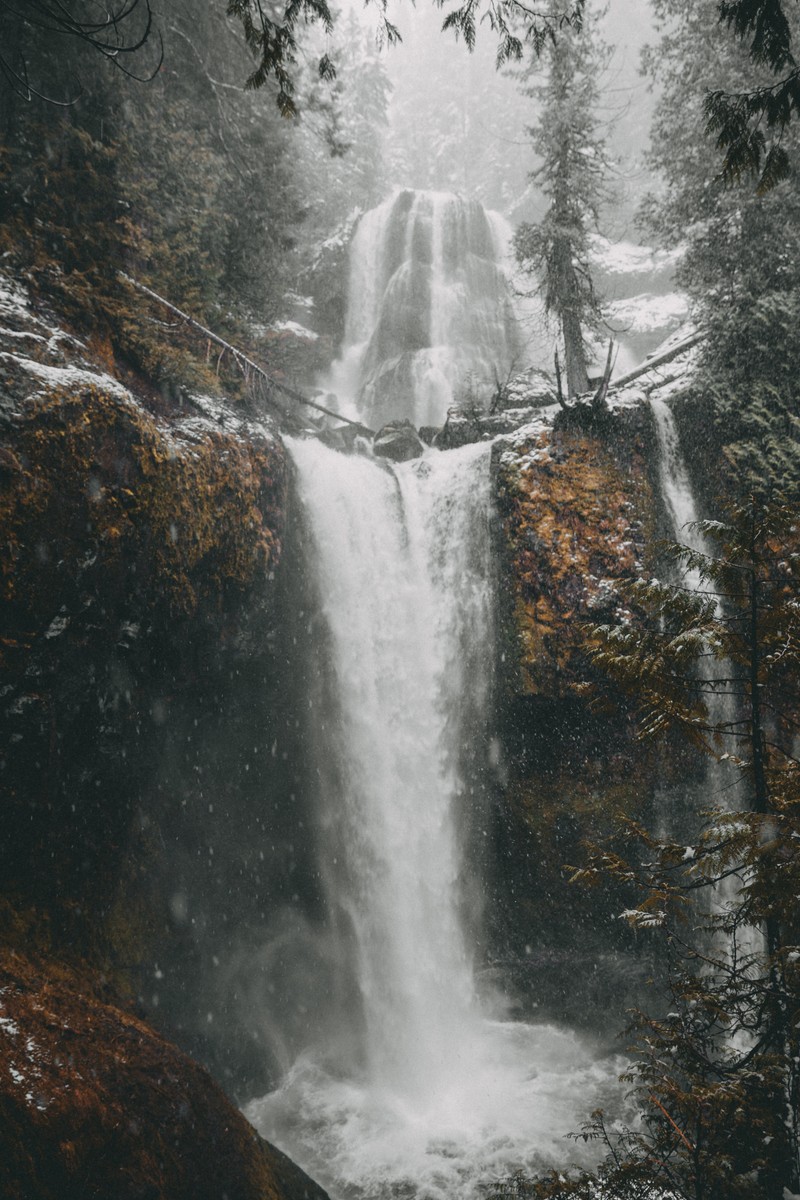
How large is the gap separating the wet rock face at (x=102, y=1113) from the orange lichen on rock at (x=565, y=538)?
6.43 meters

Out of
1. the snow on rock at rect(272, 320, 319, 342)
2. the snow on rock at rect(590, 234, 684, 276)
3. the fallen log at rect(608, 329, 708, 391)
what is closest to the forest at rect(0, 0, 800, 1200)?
the fallen log at rect(608, 329, 708, 391)

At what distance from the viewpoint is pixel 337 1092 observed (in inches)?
326

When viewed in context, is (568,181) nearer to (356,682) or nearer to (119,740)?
(356,682)

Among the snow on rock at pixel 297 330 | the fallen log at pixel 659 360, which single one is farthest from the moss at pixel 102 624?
the snow on rock at pixel 297 330

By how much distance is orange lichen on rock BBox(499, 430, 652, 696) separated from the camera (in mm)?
9070

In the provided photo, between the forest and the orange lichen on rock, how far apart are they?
66 mm

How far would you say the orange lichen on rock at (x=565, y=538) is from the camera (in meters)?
9.07

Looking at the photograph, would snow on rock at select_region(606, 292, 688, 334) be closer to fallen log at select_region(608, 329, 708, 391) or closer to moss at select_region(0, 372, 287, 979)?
fallen log at select_region(608, 329, 708, 391)

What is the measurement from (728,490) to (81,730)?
10219mm

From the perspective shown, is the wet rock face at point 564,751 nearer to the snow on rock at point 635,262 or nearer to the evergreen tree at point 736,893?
the evergreen tree at point 736,893

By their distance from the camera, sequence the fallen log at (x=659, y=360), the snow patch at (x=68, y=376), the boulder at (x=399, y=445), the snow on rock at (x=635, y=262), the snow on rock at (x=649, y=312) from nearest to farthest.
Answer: the snow patch at (x=68, y=376) → the fallen log at (x=659, y=360) → the boulder at (x=399, y=445) → the snow on rock at (x=649, y=312) → the snow on rock at (x=635, y=262)

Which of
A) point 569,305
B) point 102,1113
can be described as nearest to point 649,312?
point 569,305

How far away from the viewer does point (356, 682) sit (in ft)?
33.3

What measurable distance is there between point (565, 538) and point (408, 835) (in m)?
5.55
